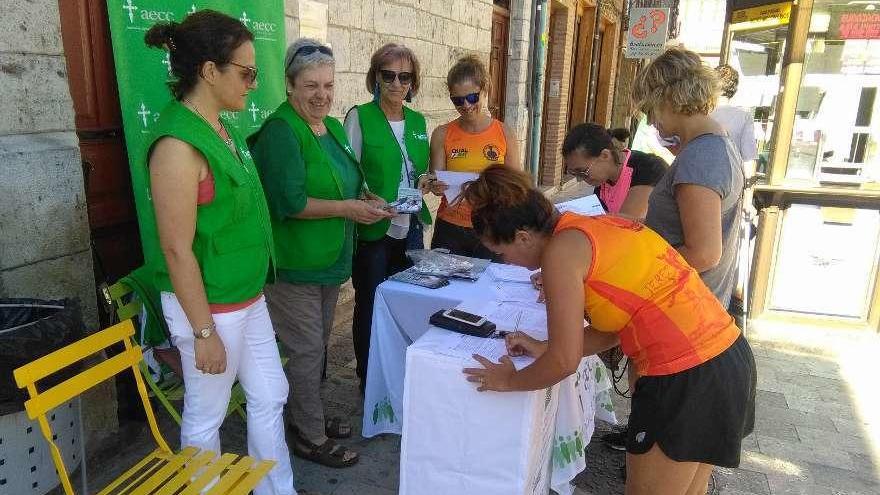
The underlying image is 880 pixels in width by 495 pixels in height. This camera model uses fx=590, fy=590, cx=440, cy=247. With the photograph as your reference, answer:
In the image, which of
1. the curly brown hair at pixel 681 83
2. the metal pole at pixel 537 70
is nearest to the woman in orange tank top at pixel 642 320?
the curly brown hair at pixel 681 83

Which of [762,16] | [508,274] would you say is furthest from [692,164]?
[762,16]

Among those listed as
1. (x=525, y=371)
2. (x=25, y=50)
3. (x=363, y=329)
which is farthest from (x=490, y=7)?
(x=525, y=371)

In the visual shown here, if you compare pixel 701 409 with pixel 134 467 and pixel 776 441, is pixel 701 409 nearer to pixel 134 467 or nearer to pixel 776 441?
pixel 134 467

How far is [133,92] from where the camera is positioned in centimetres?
253

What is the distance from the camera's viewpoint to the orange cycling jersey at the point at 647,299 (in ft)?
5.07

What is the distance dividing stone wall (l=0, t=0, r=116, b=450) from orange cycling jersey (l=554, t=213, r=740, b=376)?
194cm

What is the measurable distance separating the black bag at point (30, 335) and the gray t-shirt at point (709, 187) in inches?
78.6

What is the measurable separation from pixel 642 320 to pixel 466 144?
1.92 m

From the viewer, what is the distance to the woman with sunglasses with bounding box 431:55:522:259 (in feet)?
10.5

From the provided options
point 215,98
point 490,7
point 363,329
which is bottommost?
point 363,329

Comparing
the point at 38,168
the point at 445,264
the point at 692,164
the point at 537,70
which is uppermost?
the point at 537,70

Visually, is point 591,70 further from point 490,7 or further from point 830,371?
point 830,371

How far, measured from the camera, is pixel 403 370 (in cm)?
264

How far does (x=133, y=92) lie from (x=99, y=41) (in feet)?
1.06
